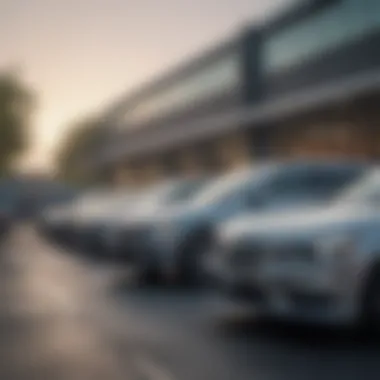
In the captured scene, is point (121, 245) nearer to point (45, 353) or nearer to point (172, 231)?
point (172, 231)

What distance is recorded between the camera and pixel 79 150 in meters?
42.8

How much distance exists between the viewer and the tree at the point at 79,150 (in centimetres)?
3812

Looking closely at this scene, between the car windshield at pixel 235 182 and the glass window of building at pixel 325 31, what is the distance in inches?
456

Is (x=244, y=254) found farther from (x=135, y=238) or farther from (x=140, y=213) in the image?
(x=140, y=213)

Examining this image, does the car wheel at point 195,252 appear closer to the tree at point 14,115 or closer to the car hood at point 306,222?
the car hood at point 306,222

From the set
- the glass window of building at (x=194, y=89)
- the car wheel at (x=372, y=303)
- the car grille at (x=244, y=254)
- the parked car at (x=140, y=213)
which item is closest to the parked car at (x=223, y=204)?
the parked car at (x=140, y=213)

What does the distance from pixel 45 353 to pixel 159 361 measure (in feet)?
3.34

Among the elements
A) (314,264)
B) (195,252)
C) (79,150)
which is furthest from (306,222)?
(79,150)

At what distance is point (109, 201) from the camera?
22938mm

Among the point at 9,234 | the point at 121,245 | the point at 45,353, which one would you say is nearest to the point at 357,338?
the point at 45,353

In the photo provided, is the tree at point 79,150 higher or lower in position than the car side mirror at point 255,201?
higher

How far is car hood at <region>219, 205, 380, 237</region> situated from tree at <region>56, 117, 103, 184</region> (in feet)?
79.8

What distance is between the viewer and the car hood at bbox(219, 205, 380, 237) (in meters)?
9.57

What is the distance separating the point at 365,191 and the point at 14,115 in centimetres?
4931
